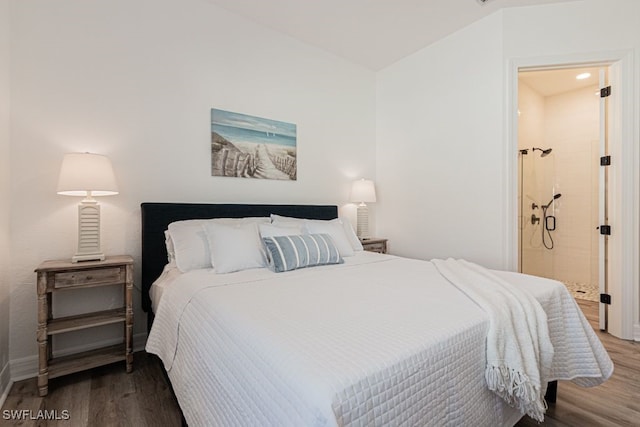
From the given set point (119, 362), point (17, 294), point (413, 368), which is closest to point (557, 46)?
point (413, 368)

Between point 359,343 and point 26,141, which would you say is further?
point 26,141

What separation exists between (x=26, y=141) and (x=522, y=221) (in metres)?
5.44

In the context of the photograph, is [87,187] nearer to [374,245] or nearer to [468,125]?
[374,245]

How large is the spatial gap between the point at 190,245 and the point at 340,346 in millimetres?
1526

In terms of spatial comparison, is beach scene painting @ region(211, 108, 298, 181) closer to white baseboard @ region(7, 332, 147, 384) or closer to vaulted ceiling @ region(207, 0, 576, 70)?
vaulted ceiling @ region(207, 0, 576, 70)

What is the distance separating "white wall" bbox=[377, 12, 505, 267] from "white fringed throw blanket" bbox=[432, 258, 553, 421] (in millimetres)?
1737

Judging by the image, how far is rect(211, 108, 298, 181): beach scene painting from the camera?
9.05 feet

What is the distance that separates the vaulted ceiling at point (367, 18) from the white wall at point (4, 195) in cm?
153

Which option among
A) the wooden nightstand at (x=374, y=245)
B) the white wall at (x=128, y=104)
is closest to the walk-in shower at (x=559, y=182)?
the wooden nightstand at (x=374, y=245)

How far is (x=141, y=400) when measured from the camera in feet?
5.87

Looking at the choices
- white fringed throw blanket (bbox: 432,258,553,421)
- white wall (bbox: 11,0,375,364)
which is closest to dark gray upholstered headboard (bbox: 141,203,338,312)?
white wall (bbox: 11,0,375,364)

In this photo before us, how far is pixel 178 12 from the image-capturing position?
2.56 m

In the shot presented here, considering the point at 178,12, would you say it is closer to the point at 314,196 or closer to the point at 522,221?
the point at 314,196

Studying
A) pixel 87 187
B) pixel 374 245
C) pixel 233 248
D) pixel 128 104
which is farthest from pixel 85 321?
pixel 374 245
